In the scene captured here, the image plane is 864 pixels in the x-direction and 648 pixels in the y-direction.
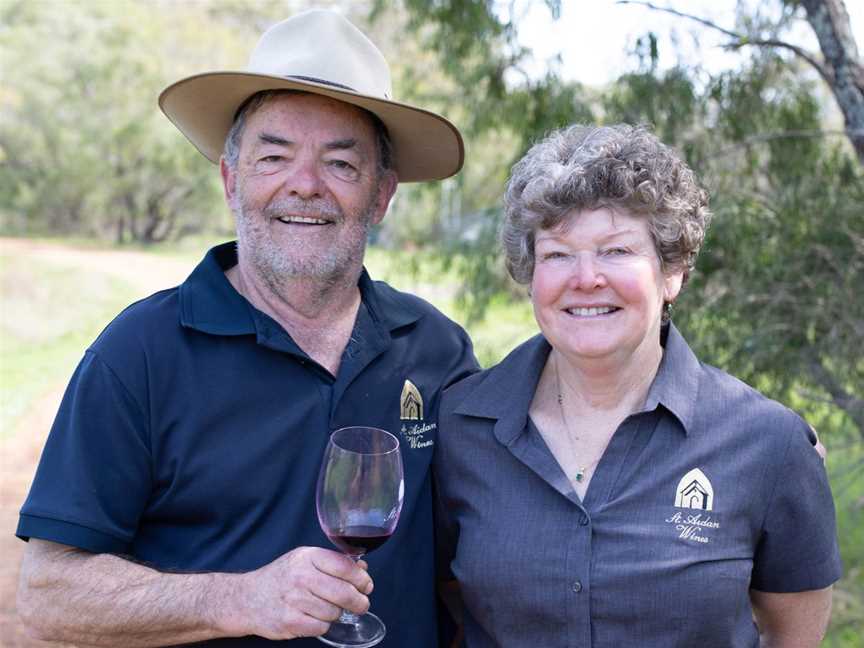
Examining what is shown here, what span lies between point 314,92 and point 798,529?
5.92 ft

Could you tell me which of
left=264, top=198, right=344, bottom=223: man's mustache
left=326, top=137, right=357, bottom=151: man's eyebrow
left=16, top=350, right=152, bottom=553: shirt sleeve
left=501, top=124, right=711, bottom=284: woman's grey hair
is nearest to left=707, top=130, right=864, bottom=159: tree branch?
left=501, top=124, right=711, bottom=284: woman's grey hair

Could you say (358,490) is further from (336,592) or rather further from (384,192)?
(384,192)

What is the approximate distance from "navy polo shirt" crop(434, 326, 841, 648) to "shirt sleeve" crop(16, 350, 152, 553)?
89cm

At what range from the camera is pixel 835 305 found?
444cm

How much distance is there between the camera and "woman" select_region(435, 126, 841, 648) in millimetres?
2443

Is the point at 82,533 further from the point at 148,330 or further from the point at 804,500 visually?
the point at 804,500

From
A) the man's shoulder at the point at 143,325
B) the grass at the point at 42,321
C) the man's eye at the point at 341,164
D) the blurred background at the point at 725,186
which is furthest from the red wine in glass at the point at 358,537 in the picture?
the grass at the point at 42,321

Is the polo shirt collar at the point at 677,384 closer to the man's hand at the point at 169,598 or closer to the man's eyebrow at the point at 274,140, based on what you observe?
the man's hand at the point at 169,598

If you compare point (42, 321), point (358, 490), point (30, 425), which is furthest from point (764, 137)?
point (42, 321)

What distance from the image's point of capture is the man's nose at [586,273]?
2537 mm

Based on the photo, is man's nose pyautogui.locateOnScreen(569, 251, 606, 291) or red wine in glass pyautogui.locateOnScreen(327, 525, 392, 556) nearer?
red wine in glass pyautogui.locateOnScreen(327, 525, 392, 556)

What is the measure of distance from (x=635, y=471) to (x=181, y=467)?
46.6 inches

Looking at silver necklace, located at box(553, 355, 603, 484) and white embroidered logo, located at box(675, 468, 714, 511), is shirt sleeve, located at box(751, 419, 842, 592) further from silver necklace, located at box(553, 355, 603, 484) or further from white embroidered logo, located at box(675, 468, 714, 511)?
silver necklace, located at box(553, 355, 603, 484)

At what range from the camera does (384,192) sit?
319 centimetres
